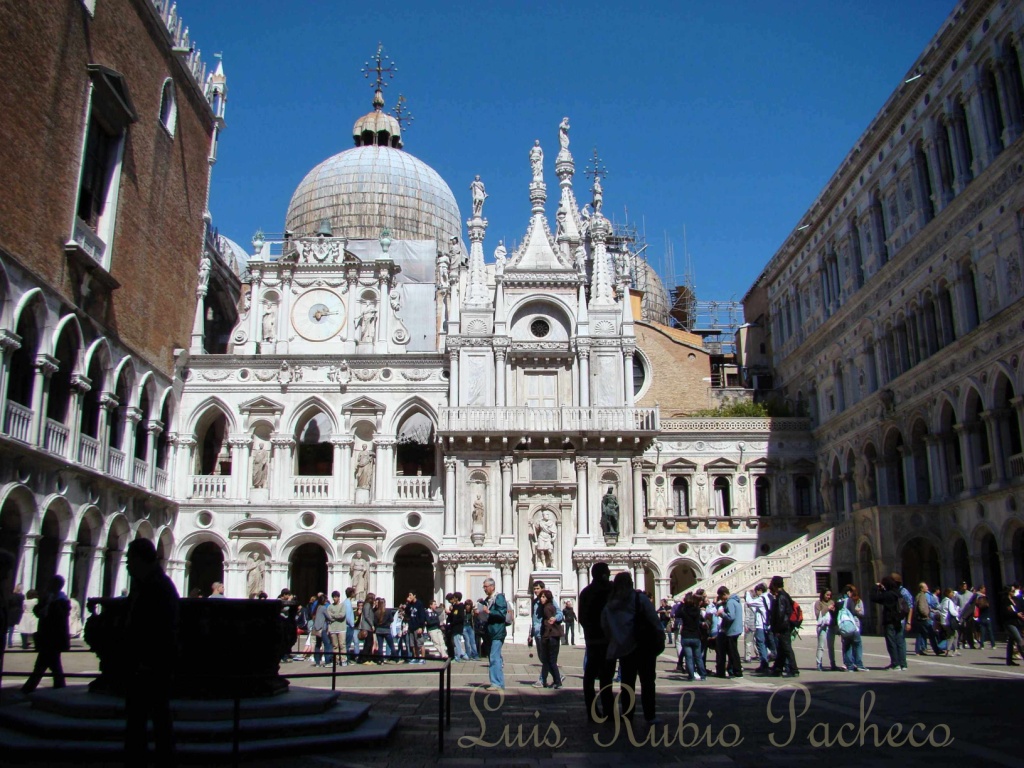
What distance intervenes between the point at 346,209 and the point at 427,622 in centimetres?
3395

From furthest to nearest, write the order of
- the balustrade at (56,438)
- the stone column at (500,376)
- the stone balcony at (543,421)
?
the stone column at (500,376) → the stone balcony at (543,421) → the balustrade at (56,438)

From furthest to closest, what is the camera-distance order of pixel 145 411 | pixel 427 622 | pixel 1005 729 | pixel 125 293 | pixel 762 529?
1. pixel 762 529
2. pixel 145 411
3. pixel 125 293
4. pixel 427 622
5. pixel 1005 729

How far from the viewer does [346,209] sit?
52.3 metres

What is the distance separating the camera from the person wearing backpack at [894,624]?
17906 mm

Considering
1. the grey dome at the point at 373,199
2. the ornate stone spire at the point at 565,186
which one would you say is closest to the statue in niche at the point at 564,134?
the ornate stone spire at the point at 565,186

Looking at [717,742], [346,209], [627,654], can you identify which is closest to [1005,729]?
[717,742]

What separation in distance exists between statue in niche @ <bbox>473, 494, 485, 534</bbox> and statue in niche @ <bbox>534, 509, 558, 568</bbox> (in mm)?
1839

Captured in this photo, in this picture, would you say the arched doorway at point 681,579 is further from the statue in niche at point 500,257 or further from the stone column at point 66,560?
the stone column at point 66,560

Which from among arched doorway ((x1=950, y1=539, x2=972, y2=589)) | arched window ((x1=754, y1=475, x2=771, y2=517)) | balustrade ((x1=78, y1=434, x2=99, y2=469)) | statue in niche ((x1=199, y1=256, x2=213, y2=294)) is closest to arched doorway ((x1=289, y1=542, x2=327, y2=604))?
statue in niche ((x1=199, y1=256, x2=213, y2=294))

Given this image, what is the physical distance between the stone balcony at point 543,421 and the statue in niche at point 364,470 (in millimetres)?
2764

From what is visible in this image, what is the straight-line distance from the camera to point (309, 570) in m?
37.1

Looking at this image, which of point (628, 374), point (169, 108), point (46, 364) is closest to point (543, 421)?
point (628, 374)

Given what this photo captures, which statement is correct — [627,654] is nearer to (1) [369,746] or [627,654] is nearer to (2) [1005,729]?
(1) [369,746]

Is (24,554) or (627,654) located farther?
(24,554)
